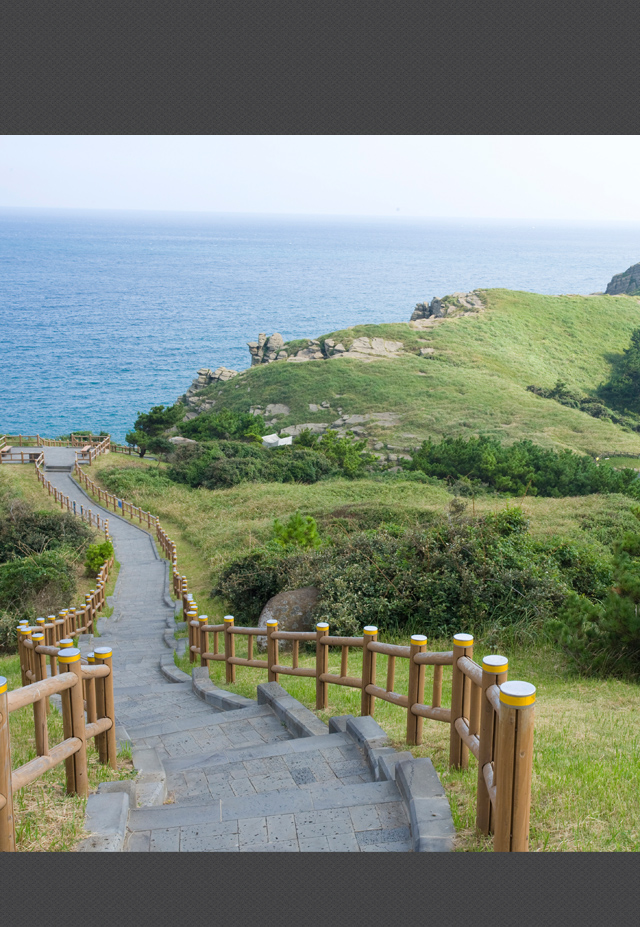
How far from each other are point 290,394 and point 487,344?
19373mm

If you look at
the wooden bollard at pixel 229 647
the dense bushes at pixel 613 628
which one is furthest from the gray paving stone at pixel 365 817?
the wooden bollard at pixel 229 647

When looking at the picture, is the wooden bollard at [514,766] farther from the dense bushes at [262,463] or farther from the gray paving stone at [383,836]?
the dense bushes at [262,463]

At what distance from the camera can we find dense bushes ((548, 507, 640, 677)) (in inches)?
289

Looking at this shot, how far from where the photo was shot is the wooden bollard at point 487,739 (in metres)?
3.52

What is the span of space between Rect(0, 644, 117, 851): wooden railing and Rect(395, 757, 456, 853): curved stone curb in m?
1.95

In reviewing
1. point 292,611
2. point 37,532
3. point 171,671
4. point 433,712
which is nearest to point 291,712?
point 433,712

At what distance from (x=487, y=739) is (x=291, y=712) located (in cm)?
322

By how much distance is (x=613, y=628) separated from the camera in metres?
7.53

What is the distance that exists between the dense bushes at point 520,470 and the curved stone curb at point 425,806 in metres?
22.0

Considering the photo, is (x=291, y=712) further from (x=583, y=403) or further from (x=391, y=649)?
(x=583, y=403)

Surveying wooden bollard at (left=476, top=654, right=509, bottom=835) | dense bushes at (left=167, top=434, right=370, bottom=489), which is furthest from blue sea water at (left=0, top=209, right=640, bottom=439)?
wooden bollard at (left=476, top=654, right=509, bottom=835)

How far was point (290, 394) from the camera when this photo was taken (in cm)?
4784

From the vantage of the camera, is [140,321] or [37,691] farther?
[140,321]

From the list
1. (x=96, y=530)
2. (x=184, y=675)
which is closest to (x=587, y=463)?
(x=96, y=530)
